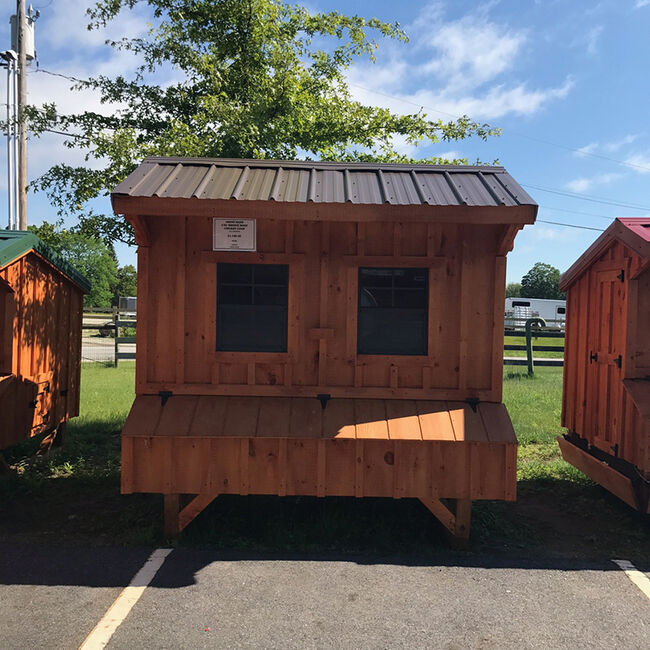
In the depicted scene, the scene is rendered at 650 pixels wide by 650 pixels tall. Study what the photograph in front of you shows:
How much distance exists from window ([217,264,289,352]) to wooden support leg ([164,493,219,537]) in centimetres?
135

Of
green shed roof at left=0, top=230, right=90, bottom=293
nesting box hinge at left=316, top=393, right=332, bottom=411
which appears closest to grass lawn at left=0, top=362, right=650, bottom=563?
Result: nesting box hinge at left=316, top=393, right=332, bottom=411

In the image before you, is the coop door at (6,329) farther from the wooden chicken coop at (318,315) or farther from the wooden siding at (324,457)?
the wooden siding at (324,457)

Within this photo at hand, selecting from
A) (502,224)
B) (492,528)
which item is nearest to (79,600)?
(492,528)

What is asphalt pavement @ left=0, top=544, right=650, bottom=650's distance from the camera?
3.29 m

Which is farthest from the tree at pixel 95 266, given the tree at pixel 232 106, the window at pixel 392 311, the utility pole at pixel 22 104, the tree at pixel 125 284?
the window at pixel 392 311

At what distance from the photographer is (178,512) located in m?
4.74

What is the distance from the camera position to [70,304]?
7766mm

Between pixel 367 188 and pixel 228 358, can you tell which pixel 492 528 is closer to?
pixel 228 358

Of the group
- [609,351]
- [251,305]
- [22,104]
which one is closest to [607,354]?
[609,351]

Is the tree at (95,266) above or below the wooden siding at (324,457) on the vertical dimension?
above

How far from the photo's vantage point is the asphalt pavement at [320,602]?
3.29 meters

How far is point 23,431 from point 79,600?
319 centimetres

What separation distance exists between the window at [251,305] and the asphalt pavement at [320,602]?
1826 mm

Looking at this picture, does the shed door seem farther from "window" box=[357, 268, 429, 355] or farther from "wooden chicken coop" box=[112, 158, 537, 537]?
"window" box=[357, 268, 429, 355]
